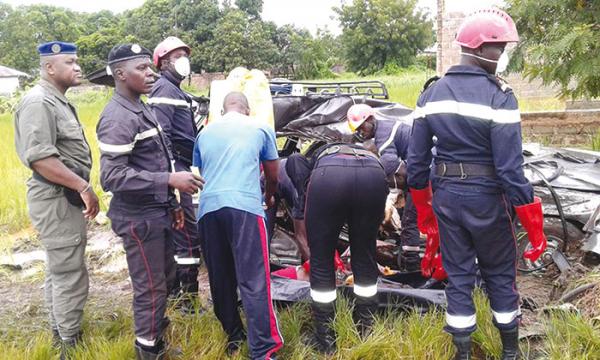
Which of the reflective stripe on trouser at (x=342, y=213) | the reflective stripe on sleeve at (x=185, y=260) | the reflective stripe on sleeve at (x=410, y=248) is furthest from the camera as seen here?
the reflective stripe on sleeve at (x=410, y=248)

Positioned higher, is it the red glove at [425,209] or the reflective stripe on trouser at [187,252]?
the red glove at [425,209]

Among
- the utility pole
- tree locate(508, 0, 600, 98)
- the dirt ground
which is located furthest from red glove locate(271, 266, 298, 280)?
the utility pole

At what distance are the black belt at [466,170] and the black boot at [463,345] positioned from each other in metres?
0.92

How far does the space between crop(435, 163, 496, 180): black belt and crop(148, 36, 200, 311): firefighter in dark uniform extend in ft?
7.03

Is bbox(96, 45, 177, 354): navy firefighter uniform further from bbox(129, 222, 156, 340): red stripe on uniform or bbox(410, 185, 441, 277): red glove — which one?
bbox(410, 185, 441, 277): red glove

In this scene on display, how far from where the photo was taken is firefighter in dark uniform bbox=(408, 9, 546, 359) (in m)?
2.90

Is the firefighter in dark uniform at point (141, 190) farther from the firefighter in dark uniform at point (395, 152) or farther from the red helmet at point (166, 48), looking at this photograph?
the firefighter in dark uniform at point (395, 152)

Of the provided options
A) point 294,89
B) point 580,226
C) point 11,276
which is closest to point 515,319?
point 580,226

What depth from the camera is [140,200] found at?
3.17m

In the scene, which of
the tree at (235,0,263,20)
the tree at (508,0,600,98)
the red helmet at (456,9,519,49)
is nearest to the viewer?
the red helmet at (456,9,519,49)

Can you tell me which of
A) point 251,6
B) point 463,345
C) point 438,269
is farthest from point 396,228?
point 251,6

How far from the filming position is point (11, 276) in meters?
5.63

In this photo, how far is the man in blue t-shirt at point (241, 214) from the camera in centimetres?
316

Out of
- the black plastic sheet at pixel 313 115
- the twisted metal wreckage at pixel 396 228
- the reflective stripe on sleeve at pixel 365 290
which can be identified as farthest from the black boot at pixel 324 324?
the black plastic sheet at pixel 313 115
